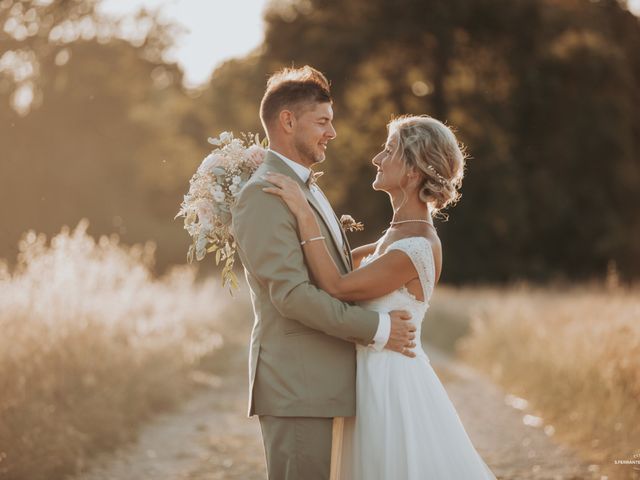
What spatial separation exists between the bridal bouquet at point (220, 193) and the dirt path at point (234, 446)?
108 inches

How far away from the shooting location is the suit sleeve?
3281 mm

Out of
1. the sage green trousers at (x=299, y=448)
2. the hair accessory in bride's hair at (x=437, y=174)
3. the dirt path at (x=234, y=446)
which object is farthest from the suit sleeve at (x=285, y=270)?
the dirt path at (x=234, y=446)

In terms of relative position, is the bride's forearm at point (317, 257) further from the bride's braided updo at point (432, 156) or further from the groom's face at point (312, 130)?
the bride's braided updo at point (432, 156)

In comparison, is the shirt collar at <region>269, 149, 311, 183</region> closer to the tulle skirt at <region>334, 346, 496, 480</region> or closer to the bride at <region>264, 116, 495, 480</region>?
the bride at <region>264, 116, 495, 480</region>

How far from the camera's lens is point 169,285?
12.5 m

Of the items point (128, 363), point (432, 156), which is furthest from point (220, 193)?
point (128, 363)

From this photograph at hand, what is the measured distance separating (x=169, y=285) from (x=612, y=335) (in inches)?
267

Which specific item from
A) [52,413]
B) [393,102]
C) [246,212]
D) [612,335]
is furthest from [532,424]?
[393,102]

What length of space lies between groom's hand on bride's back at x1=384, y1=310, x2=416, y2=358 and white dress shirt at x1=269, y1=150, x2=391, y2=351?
3cm

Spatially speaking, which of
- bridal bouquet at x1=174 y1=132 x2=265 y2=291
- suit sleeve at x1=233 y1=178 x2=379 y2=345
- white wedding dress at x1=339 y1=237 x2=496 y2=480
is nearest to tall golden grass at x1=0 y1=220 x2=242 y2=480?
bridal bouquet at x1=174 y1=132 x2=265 y2=291

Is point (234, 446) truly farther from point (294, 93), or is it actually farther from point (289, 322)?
point (294, 93)

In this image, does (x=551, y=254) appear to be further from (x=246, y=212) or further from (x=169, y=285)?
(x=246, y=212)

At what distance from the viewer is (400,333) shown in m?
3.54

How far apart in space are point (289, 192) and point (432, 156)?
0.76 meters
